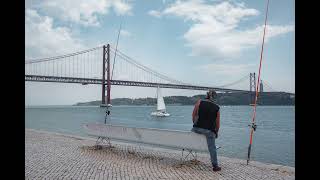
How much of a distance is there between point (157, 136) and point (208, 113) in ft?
4.35

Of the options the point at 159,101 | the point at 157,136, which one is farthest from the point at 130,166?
the point at 159,101

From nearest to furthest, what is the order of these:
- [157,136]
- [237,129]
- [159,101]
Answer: [157,136]
[237,129]
[159,101]

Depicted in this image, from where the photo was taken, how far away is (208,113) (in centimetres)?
595

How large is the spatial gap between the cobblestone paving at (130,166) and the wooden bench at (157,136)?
0.30 metres

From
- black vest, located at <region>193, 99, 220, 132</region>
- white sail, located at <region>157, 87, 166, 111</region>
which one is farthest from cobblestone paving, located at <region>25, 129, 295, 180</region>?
white sail, located at <region>157, 87, 166, 111</region>

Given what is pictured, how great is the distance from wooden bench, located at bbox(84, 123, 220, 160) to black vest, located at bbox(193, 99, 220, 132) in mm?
215

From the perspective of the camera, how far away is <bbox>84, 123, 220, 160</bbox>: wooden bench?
242 inches

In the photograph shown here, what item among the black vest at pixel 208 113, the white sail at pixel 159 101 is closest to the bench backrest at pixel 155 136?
the black vest at pixel 208 113

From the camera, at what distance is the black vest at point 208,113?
19.5 ft

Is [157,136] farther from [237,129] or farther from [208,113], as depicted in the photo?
[237,129]

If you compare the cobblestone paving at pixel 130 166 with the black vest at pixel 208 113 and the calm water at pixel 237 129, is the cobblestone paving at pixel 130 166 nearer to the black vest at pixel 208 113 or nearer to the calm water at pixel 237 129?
the black vest at pixel 208 113

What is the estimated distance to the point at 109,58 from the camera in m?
62.7
